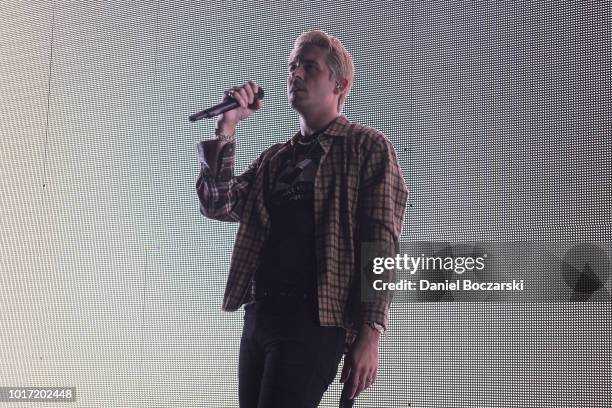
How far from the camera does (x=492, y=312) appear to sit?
6.59 ft

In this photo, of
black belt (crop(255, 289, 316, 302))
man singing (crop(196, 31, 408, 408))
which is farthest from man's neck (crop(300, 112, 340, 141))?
black belt (crop(255, 289, 316, 302))

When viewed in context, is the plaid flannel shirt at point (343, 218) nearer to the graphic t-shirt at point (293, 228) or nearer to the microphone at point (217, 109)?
the graphic t-shirt at point (293, 228)

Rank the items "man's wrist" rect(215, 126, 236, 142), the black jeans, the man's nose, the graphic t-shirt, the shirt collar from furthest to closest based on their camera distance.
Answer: "man's wrist" rect(215, 126, 236, 142) < the man's nose < the shirt collar < the graphic t-shirt < the black jeans

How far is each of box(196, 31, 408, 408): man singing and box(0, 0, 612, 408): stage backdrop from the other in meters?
0.28

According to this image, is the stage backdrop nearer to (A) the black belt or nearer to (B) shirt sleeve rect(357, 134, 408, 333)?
(B) shirt sleeve rect(357, 134, 408, 333)

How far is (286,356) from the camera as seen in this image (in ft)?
5.08

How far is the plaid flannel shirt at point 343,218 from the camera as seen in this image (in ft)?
5.38

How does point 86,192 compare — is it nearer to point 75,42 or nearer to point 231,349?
point 75,42

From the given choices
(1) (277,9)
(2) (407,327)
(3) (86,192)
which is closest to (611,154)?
(2) (407,327)

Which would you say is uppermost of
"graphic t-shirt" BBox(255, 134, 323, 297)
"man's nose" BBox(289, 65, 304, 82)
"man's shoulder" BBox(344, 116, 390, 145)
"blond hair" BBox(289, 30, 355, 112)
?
"blond hair" BBox(289, 30, 355, 112)

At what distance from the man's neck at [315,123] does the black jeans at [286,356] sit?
Result: 17.5 inches

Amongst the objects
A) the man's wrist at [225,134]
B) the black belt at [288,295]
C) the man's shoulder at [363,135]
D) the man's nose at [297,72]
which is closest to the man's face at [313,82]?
the man's nose at [297,72]

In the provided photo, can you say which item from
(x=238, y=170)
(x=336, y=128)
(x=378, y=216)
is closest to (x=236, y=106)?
(x=238, y=170)

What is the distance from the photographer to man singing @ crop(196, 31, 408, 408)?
1.57 metres
